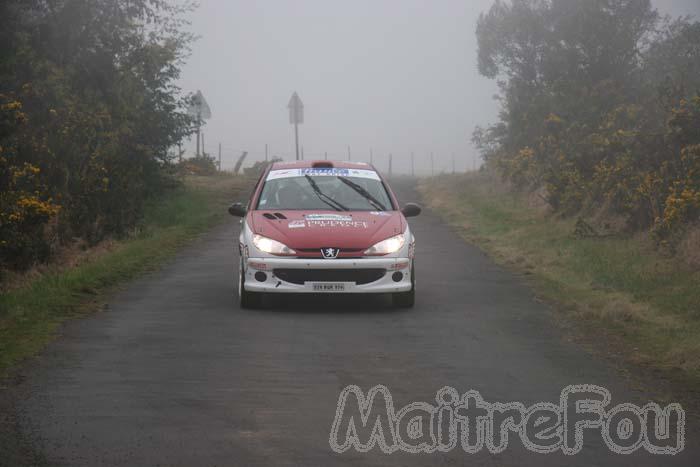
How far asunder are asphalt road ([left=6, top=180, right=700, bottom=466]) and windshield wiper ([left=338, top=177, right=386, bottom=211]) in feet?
4.04

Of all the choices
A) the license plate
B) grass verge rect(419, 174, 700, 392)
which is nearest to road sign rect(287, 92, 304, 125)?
grass verge rect(419, 174, 700, 392)

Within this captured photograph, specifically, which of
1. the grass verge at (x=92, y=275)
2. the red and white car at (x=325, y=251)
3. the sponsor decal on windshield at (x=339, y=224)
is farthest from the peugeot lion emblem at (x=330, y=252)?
the grass verge at (x=92, y=275)

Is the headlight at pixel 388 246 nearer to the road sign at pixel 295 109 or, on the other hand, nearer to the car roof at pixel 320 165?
the car roof at pixel 320 165

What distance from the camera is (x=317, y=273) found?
13.2 metres

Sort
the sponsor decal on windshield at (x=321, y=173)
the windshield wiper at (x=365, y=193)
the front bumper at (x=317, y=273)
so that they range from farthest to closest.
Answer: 1. the sponsor decal on windshield at (x=321, y=173)
2. the windshield wiper at (x=365, y=193)
3. the front bumper at (x=317, y=273)

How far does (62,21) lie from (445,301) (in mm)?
Answer: 15397

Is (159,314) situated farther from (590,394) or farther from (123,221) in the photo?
(123,221)

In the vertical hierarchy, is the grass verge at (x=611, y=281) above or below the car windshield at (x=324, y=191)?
below

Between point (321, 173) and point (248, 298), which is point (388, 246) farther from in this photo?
point (321, 173)

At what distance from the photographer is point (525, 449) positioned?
7.04 m

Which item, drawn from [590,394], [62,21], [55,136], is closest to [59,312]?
[590,394]

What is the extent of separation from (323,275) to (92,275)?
15.7 ft

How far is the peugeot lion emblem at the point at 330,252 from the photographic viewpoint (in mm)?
13211

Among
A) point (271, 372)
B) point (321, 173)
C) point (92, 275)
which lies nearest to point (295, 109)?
point (92, 275)
